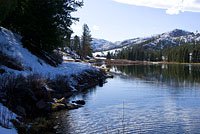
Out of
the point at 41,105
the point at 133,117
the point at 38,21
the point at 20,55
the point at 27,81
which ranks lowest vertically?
the point at 133,117

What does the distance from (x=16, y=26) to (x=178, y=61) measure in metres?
147

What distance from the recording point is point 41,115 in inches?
677

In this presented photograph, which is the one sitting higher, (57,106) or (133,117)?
(57,106)

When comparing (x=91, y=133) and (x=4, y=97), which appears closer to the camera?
(x=91, y=133)

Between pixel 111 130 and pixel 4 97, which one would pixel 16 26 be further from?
pixel 111 130

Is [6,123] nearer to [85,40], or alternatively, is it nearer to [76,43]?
[85,40]

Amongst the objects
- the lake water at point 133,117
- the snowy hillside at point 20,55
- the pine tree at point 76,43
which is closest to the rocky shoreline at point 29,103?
the lake water at point 133,117

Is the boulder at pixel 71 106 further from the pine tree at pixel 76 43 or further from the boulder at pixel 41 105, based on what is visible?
the pine tree at pixel 76 43

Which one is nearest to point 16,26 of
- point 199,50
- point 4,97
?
point 4,97

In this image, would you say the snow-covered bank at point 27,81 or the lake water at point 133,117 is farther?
the snow-covered bank at point 27,81

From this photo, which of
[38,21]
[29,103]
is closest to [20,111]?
[29,103]

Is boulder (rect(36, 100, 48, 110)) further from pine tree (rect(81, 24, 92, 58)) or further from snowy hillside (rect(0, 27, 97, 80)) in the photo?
pine tree (rect(81, 24, 92, 58))

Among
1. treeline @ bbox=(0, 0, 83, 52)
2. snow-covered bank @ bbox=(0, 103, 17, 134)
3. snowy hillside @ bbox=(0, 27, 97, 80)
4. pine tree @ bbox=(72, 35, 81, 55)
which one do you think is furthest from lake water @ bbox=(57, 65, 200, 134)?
pine tree @ bbox=(72, 35, 81, 55)

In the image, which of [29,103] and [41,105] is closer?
[29,103]
